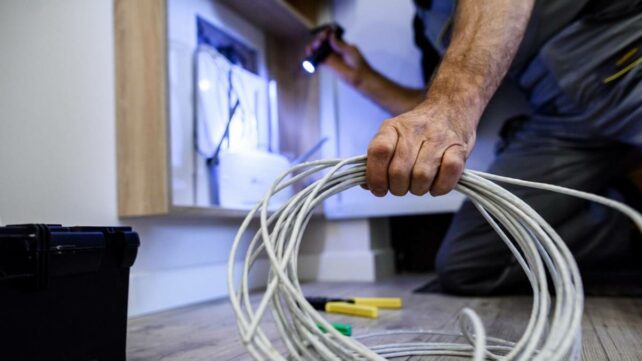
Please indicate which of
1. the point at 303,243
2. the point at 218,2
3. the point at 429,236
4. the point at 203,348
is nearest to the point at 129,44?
the point at 218,2

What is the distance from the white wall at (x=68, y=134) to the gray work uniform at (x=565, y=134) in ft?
2.24

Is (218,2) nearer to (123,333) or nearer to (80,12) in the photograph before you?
(80,12)

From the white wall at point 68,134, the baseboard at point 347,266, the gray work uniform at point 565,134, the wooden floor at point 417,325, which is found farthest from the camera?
the baseboard at point 347,266

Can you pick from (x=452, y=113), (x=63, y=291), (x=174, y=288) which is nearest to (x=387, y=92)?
(x=174, y=288)

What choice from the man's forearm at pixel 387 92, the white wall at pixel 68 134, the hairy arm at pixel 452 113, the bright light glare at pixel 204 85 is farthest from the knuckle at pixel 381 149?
the man's forearm at pixel 387 92

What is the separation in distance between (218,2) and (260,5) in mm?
126

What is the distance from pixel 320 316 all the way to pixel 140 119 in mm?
734

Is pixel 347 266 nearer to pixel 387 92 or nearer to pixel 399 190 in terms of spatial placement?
pixel 387 92

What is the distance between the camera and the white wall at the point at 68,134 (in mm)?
743

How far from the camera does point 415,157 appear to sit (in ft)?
1.42

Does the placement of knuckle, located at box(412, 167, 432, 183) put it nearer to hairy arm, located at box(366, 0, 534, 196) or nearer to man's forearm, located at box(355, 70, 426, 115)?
hairy arm, located at box(366, 0, 534, 196)

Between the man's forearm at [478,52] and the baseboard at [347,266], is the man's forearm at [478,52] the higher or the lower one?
the higher one

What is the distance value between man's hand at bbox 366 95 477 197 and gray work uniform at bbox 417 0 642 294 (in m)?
0.59

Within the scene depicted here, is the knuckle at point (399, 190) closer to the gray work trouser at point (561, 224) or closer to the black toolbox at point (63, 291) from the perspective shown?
the black toolbox at point (63, 291)
